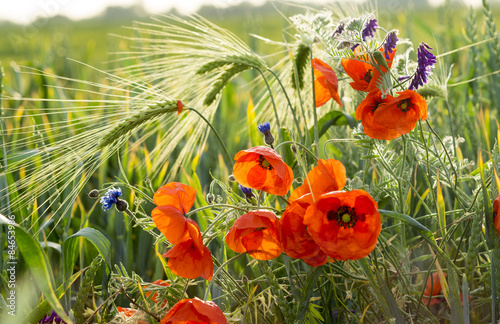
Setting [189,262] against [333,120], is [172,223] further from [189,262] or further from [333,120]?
[333,120]

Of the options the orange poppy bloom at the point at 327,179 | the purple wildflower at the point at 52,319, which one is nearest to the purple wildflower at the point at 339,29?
the orange poppy bloom at the point at 327,179

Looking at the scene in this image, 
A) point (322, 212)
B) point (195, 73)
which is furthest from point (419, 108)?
point (195, 73)

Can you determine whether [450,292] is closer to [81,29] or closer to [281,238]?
[281,238]

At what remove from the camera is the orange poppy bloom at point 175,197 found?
0.72m

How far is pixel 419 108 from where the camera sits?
72cm

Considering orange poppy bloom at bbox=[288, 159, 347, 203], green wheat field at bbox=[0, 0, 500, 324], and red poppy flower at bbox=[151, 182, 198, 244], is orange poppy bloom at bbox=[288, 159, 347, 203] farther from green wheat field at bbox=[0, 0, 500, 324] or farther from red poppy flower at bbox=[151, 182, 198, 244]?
red poppy flower at bbox=[151, 182, 198, 244]

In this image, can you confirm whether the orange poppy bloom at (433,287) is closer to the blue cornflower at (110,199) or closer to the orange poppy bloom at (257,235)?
the orange poppy bloom at (257,235)

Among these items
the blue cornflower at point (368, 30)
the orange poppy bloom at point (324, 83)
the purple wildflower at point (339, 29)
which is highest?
the purple wildflower at point (339, 29)

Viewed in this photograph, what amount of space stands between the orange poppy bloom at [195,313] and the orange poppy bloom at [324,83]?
448mm

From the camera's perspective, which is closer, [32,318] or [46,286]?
[46,286]

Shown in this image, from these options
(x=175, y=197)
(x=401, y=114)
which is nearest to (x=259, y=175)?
(x=175, y=197)

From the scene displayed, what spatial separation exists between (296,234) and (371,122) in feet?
0.75

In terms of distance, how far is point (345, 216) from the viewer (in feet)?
2.22

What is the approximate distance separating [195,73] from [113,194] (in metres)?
0.37
